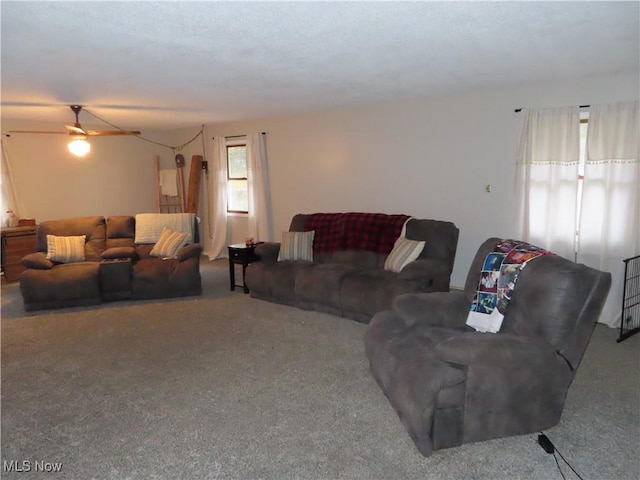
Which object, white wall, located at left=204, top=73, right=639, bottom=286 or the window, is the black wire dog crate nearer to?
white wall, located at left=204, top=73, right=639, bottom=286

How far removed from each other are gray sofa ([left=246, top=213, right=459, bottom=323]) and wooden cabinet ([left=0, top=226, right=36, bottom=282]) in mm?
3408

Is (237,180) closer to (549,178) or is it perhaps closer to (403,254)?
(403,254)

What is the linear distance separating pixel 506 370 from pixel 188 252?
154 inches

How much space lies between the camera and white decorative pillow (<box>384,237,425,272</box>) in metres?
4.11

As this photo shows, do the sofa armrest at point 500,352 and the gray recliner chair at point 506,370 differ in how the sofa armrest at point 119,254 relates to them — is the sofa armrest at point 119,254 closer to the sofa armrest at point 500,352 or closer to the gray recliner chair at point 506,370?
the gray recliner chair at point 506,370

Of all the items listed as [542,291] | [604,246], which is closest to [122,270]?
[542,291]

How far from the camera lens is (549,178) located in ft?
13.4

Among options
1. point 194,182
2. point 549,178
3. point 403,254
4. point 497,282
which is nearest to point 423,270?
point 403,254

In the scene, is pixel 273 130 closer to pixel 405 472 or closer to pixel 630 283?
pixel 630 283

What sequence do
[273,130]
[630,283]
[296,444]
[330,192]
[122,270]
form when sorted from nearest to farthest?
[296,444], [630,283], [122,270], [330,192], [273,130]

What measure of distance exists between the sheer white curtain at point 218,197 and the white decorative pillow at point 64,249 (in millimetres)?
2339

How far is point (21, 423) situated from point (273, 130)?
15.7 ft

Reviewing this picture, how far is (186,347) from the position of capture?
11.6 ft

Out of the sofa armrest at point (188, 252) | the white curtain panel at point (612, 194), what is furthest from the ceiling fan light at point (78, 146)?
the white curtain panel at point (612, 194)
